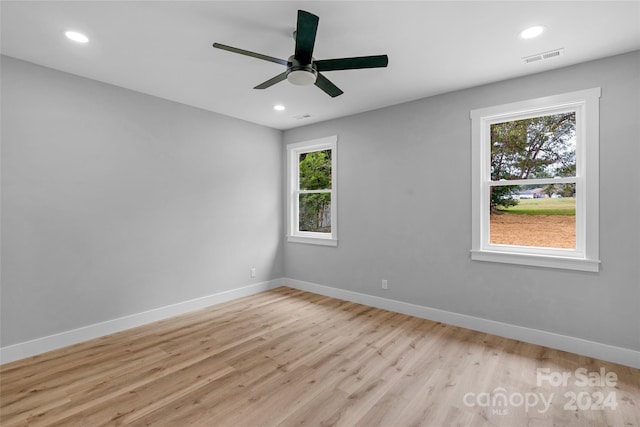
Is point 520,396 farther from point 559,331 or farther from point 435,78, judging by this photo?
point 435,78

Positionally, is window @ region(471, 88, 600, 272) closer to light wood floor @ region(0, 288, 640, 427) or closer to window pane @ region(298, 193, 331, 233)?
light wood floor @ region(0, 288, 640, 427)

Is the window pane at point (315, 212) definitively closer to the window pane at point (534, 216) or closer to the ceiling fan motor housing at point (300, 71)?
the window pane at point (534, 216)

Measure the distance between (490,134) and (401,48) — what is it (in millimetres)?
1574

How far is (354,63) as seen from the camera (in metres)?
2.15

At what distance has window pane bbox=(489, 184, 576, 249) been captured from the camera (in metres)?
3.00

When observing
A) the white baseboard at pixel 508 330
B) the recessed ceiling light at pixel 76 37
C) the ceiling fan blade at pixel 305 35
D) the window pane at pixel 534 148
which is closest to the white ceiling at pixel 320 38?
the recessed ceiling light at pixel 76 37

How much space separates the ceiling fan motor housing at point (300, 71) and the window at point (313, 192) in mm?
2357

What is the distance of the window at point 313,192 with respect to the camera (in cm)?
474

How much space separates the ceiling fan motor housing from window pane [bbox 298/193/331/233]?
2.73 m

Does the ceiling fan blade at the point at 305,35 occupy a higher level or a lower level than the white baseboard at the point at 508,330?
higher

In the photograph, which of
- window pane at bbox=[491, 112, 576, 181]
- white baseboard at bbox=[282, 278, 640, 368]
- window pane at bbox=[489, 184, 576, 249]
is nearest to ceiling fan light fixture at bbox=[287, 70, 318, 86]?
window pane at bbox=[491, 112, 576, 181]

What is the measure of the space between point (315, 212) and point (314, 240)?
1.69 ft

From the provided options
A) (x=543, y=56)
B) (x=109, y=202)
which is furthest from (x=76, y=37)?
(x=543, y=56)

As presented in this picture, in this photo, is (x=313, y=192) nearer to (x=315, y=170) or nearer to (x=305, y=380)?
(x=315, y=170)
